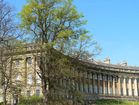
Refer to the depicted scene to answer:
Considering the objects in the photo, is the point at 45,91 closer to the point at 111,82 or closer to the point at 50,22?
the point at 50,22

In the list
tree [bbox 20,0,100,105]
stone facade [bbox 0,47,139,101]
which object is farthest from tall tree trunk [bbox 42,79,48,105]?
stone facade [bbox 0,47,139,101]

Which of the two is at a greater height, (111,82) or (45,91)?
(45,91)

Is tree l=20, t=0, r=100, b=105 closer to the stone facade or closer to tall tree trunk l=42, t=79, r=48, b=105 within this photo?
tall tree trunk l=42, t=79, r=48, b=105

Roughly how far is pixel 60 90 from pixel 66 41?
5.27 m

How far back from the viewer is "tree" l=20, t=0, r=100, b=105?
3856cm

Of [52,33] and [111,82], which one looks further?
[111,82]

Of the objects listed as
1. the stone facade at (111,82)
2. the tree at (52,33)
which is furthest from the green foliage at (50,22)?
the stone facade at (111,82)

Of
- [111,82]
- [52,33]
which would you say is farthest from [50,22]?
[111,82]

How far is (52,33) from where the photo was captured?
40906 mm

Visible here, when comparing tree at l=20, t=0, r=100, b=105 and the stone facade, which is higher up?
tree at l=20, t=0, r=100, b=105

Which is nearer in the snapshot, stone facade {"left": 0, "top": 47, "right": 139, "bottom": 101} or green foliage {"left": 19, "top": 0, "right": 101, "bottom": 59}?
green foliage {"left": 19, "top": 0, "right": 101, "bottom": 59}

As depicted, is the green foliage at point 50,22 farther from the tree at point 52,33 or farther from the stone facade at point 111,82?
the stone facade at point 111,82

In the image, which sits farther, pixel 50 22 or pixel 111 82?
pixel 111 82

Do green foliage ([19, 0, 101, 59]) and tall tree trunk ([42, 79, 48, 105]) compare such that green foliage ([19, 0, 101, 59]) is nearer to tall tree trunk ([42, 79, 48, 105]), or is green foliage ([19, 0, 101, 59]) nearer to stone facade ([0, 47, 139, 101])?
tall tree trunk ([42, 79, 48, 105])
